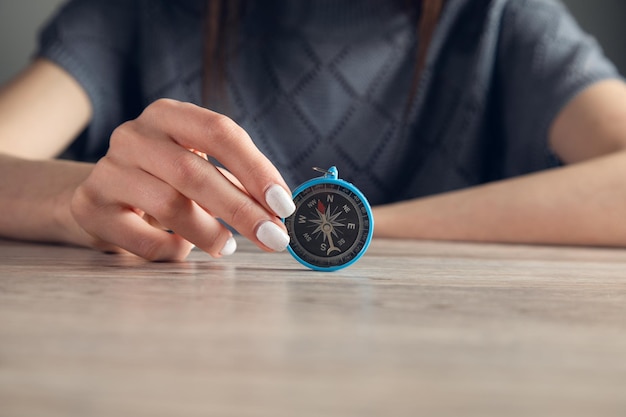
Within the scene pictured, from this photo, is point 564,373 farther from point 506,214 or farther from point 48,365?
point 506,214

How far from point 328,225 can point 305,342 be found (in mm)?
414

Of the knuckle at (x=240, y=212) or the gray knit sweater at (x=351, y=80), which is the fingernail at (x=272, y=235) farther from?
the gray knit sweater at (x=351, y=80)

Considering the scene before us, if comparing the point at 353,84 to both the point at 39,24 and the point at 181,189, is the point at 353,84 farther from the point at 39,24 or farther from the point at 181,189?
the point at 39,24

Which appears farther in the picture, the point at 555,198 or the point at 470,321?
the point at 555,198

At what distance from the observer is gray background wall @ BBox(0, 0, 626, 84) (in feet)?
8.76

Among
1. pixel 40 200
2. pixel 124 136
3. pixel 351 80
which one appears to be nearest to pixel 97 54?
pixel 351 80

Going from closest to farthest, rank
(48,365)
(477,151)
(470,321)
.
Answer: (48,365) < (470,321) < (477,151)

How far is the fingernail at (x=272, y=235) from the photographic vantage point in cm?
81

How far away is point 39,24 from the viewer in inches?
113

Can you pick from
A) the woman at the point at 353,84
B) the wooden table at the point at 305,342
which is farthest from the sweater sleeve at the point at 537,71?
the wooden table at the point at 305,342

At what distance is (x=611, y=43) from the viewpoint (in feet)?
8.77

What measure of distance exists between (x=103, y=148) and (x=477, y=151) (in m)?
1.07

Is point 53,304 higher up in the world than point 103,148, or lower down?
lower down

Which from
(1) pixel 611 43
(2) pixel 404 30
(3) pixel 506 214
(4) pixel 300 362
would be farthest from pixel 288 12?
(4) pixel 300 362
